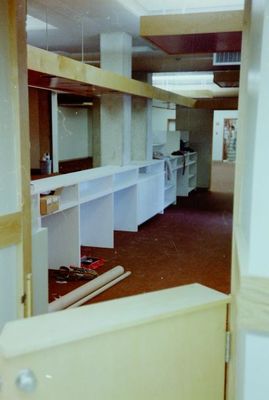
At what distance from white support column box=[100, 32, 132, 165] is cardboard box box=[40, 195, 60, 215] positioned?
277 cm

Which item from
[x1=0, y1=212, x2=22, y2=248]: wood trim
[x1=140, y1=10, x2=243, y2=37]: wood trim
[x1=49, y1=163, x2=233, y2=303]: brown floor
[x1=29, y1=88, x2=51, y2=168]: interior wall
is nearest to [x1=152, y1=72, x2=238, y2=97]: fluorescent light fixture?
[x1=29, y1=88, x2=51, y2=168]: interior wall

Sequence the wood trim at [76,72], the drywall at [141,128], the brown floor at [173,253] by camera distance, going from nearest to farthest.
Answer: the wood trim at [76,72] < the brown floor at [173,253] < the drywall at [141,128]

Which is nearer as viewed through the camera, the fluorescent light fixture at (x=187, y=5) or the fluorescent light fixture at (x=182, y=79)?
the fluorescent light fixture at (x=187, y=5)

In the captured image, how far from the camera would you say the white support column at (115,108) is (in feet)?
22.9

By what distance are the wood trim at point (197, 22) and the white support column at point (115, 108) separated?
87.5 inches

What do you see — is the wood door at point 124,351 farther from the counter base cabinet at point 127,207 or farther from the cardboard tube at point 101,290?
the counter base cabinet at point 127,207

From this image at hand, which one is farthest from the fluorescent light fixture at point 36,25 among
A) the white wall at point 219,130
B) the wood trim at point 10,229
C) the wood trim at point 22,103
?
the white wall at point 219,130

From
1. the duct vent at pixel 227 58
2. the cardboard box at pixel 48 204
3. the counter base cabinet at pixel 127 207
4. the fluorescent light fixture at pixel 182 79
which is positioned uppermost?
the fluorescent light fixture at pixel 182 79

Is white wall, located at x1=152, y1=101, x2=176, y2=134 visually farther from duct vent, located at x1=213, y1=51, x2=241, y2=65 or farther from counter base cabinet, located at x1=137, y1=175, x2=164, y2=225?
duct vent, located at x1=213, y1=51, x2=241, y2=65

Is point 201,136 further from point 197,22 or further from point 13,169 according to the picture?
point 13,169

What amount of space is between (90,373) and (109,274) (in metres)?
3.50

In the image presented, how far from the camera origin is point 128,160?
7.55 m

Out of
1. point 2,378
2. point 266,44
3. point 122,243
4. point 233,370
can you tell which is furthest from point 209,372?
point 122,243

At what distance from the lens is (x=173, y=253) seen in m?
5.84
